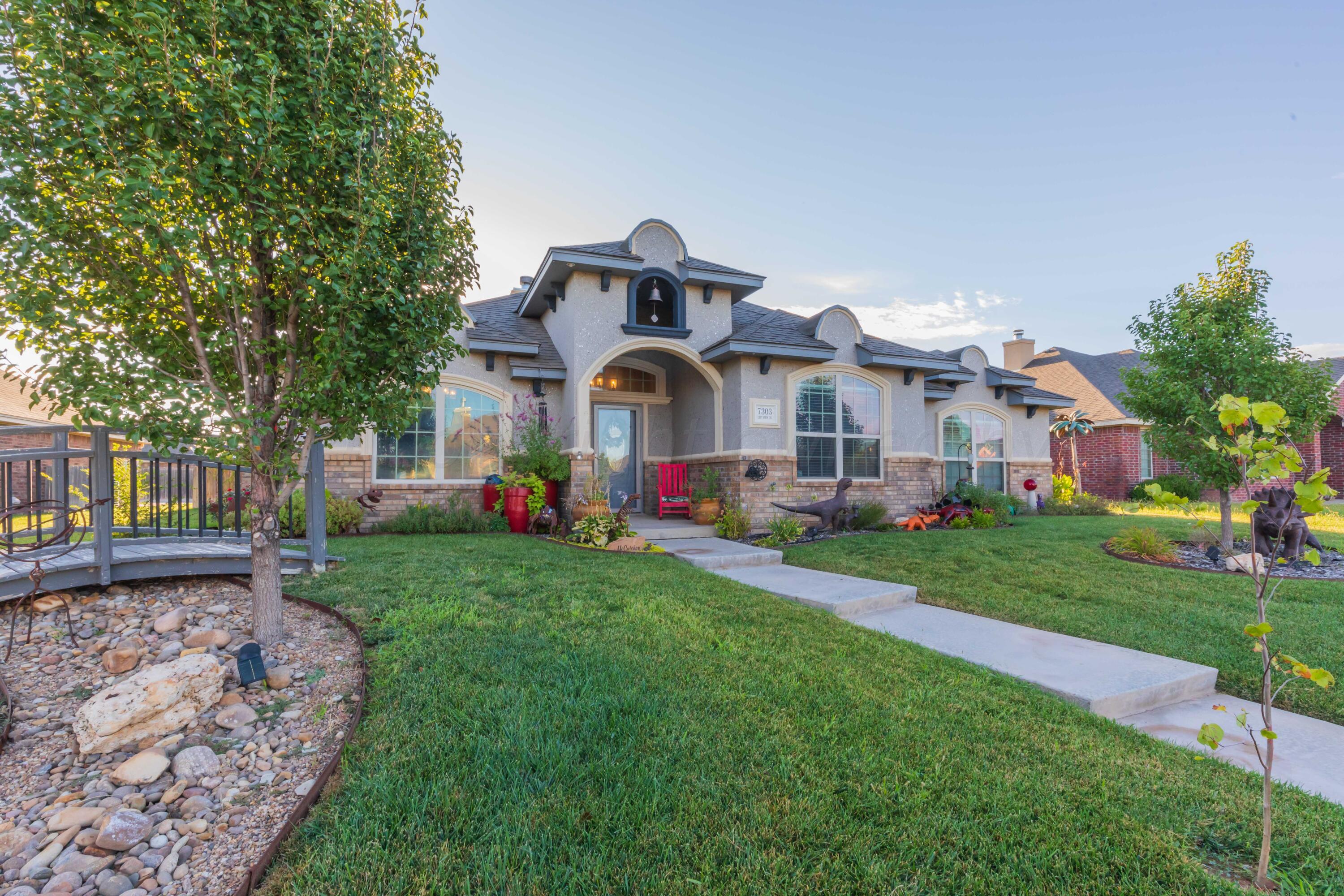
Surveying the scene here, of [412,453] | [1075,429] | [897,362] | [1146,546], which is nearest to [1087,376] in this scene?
[1075,429]

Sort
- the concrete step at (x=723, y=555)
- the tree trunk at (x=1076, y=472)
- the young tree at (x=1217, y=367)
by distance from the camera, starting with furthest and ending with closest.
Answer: the tree trunk at (x=1076, y=472) → the young tree at (x=1217, y=367) → the concrete step at (x=723, y=555)

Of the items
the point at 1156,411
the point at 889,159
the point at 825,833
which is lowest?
the point at 825,833

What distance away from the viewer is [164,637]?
3184 millimetres

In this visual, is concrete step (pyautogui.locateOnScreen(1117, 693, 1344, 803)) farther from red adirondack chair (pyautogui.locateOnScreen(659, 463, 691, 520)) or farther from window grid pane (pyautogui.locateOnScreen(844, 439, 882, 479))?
red adirondack chair (pyautogui.locateOnScreen(659, 463, 691, 520))

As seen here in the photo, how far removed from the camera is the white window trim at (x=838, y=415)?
9.93m

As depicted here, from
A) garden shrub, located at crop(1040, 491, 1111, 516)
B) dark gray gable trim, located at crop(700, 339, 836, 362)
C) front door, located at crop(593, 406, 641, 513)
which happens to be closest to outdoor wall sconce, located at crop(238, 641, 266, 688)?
dark gray gable trim, located at crop(700, 339, 836, 362)

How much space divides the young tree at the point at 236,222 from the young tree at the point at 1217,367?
8.43 m

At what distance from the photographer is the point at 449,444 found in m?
9.56

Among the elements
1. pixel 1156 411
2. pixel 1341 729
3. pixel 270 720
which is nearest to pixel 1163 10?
pixel 1156 411

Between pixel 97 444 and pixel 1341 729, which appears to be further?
pixel 97 444

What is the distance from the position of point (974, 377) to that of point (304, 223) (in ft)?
39.8

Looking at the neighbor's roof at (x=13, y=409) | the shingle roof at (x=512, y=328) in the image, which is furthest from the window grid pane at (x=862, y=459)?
the neighbor's roof at (x=13, y=409)

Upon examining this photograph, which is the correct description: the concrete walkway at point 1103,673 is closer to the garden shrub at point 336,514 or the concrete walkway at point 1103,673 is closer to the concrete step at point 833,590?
the concrete step at point 833,590

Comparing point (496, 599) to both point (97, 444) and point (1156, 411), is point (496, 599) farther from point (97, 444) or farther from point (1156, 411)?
point (1156, 411)
